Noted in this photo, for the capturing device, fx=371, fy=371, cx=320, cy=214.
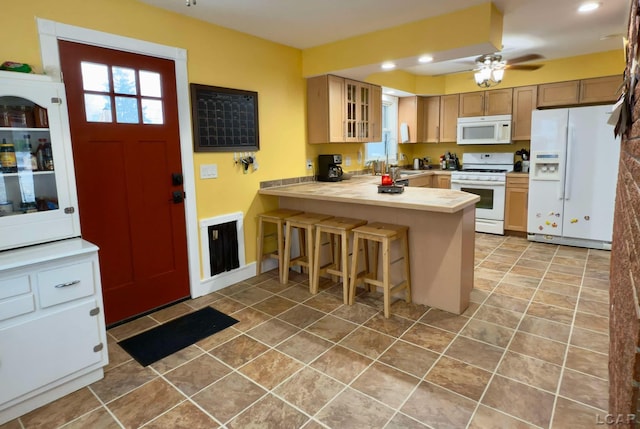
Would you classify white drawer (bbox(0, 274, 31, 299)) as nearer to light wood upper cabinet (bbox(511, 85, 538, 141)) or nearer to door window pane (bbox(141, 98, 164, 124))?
door window pane (bbox(141, 98, 164, 124))

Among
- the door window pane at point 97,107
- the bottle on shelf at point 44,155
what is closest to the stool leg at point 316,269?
the door window pane at point 97,107

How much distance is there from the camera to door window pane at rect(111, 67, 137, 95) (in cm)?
275

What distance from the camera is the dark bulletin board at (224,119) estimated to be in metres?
3.27

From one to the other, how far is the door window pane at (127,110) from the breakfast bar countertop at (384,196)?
142 cm

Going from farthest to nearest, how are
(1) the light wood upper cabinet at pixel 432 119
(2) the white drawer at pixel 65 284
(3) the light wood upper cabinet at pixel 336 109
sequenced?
(1) the light wood upper cabinet at pixel 432 119, (3) the light wood upper cabinet at pixel 336 109, (2) the white drawer at pixel 65 284

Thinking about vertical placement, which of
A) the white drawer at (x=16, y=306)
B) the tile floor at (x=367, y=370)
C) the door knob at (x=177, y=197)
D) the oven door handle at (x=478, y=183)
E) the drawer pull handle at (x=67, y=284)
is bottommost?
the tile floor at (x=367, y=370)

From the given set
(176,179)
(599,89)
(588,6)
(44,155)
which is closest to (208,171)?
(176,179)

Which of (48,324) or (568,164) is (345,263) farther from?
(568,164)

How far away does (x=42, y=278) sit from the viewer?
1.96 metres

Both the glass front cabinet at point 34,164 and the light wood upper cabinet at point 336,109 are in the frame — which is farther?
the light wood upper cabinet at point 336,109

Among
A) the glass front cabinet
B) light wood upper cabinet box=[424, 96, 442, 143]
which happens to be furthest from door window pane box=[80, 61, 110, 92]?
light wood upper cabinet box=[424, 96, 442, 143]

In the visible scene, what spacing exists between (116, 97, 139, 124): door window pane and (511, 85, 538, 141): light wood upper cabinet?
508 centimetres

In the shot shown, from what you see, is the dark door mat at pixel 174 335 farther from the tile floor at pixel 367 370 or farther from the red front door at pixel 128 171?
the red front door at pixel 128 171

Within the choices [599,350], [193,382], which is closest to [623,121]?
[599,350]
